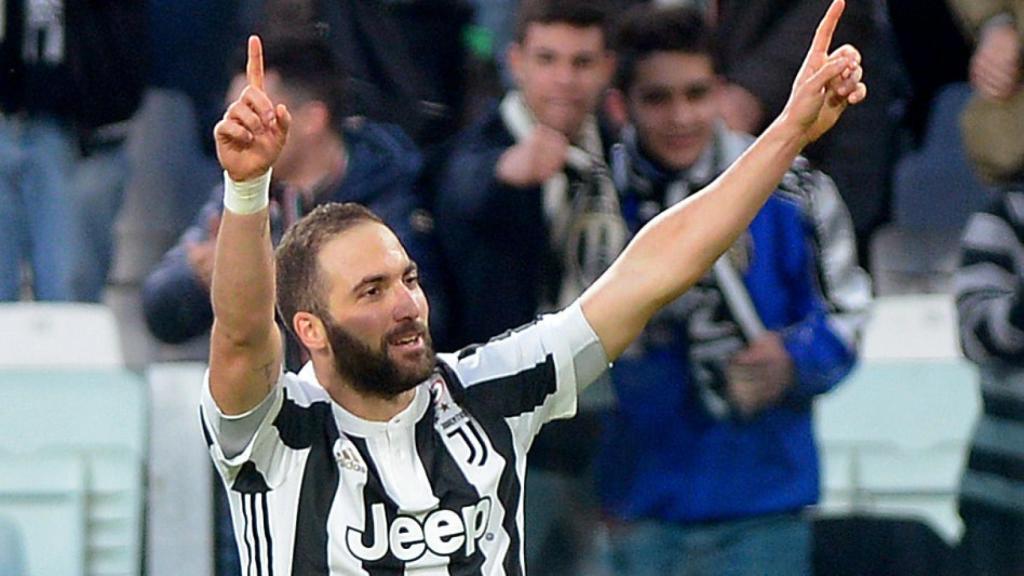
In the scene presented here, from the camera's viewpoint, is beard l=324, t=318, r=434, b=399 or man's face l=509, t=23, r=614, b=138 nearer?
beard l=324, t=318, r=434, b=399

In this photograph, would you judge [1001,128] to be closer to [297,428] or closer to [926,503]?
[926,503]

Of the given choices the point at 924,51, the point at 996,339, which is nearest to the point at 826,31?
the point at 924,51

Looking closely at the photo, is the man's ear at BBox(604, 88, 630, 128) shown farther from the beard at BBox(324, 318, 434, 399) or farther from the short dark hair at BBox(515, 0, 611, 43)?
the beard at BBox(324, 318, 434, 399)

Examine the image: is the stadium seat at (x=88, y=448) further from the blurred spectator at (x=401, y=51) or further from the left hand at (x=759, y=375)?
the left hand at (x=759, y=375)

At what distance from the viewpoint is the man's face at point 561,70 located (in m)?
5.10

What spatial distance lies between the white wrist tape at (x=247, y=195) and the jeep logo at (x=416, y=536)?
0.61 metres

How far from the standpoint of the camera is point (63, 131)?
17.2 feet

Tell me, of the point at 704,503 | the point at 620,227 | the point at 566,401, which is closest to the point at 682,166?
the point at 620,227

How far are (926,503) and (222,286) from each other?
2877mm

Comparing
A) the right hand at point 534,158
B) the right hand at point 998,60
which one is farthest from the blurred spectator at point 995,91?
the right hand at point 534,158

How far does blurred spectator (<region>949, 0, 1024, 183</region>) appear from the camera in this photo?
528 cm

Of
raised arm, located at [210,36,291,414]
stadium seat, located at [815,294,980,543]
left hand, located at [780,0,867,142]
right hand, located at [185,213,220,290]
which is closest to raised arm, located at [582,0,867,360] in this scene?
left hand, located at [780,0,867,142]

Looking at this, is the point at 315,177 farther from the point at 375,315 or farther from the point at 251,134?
the point at 251,134

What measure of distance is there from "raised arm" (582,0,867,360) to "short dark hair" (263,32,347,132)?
1.69 meters
